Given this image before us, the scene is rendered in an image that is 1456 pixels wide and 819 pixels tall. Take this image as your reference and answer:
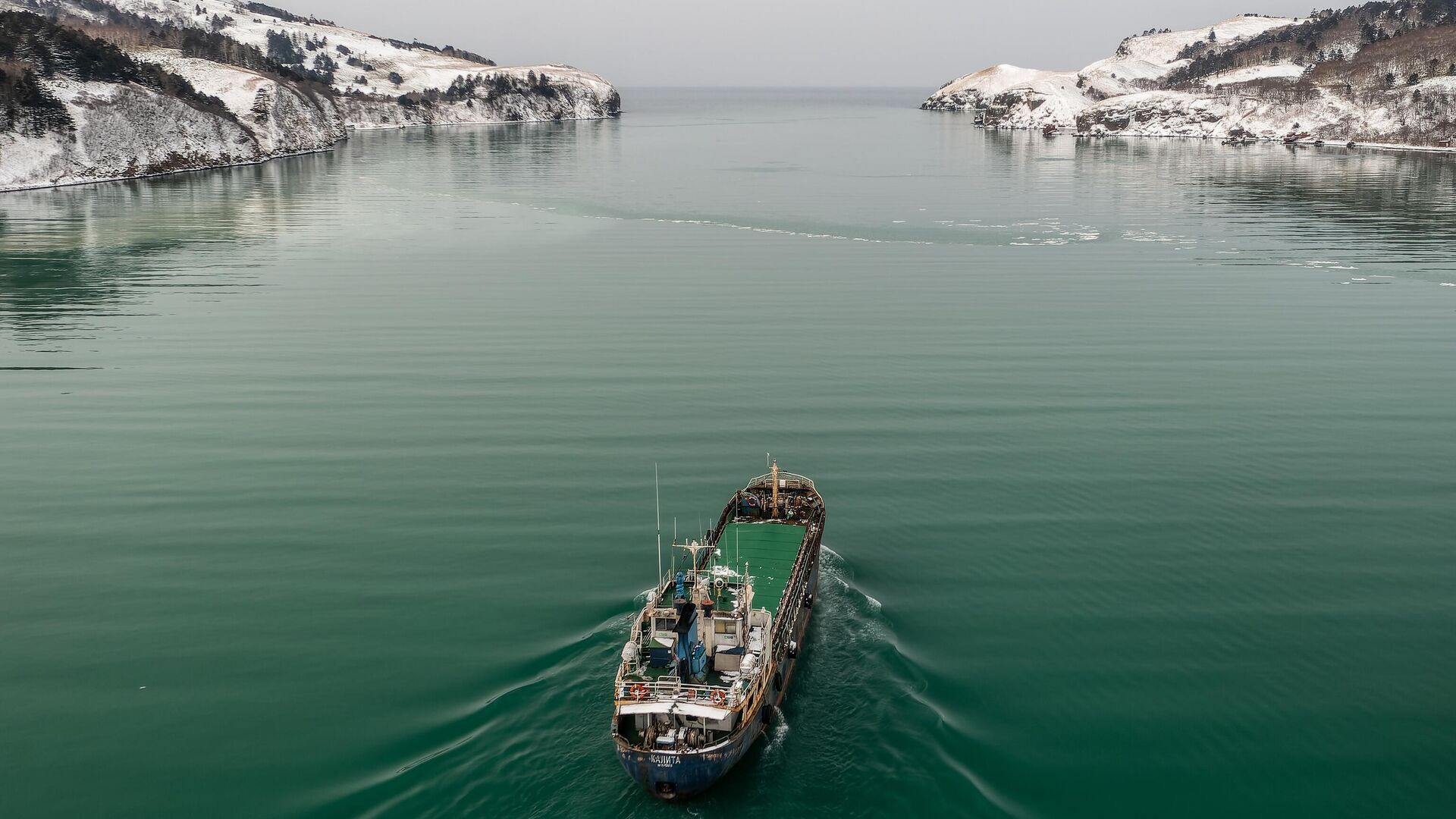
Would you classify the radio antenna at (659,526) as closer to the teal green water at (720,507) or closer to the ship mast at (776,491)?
the teal green water at (720,507)

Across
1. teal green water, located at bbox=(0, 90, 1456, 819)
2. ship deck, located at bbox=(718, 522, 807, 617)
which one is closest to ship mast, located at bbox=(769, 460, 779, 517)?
ship deck, located at bbox=(718, 522, 807, 617)

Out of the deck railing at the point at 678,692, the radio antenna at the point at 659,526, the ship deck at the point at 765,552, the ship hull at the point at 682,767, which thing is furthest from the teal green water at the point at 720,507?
the ship deck at the point at 765,552

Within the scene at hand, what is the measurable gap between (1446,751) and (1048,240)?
8187 centimetres

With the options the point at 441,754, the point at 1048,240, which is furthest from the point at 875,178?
the point at 441,754

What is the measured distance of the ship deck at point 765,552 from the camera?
33.3 m

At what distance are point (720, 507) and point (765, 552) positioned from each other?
6.34 metres

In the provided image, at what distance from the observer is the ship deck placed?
33.3 metres

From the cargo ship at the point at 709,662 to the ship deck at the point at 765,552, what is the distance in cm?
6

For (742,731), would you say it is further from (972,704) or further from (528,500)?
(528,500)

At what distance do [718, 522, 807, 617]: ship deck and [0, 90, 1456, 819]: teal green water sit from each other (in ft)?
6.59

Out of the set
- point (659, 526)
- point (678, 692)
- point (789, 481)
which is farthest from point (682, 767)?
point (789, 481)

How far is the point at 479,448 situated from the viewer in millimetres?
48875

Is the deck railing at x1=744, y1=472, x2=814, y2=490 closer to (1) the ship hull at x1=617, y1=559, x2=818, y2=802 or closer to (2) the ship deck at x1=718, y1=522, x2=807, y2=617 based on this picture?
(2) the ship deck at x1=718, y1=522, x2=807, y2=617

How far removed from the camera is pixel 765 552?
119 feet
